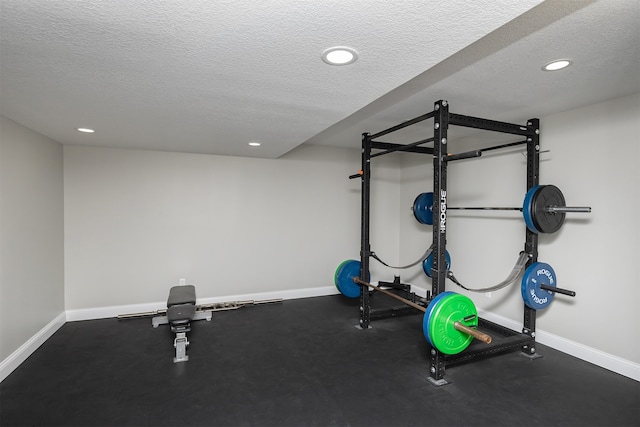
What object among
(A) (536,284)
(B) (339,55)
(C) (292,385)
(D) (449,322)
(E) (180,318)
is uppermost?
(B) (339,55)

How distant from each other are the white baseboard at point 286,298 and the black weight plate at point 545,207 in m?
1.15

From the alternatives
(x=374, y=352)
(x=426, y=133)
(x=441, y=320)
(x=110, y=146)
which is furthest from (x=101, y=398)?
(x=426, y=133)

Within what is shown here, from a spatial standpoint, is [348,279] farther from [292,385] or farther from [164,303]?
[164,303]

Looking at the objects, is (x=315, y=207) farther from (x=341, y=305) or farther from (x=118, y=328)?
(x=118, y=328)

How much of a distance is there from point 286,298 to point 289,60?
3812 millimetres

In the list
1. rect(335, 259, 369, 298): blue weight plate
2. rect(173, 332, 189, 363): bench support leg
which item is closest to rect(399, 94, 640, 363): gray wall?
rect(335, 259, 369, 298): blue weight plate

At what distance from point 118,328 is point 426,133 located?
4294mm

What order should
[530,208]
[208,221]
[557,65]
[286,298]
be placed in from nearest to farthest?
[557,65] < [530,208] < [208,221] < [286,298]

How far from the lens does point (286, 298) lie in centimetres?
479

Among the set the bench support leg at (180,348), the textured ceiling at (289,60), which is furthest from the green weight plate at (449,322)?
the bench support leg at (180,348)

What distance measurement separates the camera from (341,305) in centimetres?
451

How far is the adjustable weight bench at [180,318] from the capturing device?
2.88 m

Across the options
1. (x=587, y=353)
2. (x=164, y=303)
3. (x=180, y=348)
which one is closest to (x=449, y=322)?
(x=587, y=353)

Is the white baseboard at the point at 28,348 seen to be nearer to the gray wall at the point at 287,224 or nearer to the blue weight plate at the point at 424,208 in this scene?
the gray wall at the point at 287,224
